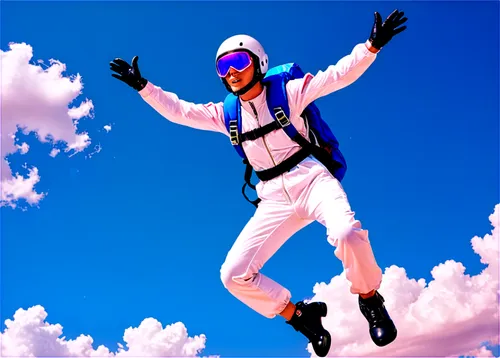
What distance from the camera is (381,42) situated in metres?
6.65

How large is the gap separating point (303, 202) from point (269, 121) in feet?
3.63

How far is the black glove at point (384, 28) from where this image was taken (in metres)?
6.62

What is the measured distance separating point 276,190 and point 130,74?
2.44 m

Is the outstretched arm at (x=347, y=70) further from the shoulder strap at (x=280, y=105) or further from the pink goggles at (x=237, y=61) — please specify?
the pink goggles at (x=237, y=61)

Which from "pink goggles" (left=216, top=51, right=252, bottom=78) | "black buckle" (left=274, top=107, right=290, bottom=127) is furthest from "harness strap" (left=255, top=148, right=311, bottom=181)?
"pink goggles" (left=216, top=51, right=252, bottom=78)

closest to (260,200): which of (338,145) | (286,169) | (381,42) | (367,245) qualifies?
(286,169)

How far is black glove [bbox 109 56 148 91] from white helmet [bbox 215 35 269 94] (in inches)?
41.1

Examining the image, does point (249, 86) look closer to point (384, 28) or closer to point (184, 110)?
point (184, 110)

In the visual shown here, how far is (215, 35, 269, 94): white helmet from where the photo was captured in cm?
717

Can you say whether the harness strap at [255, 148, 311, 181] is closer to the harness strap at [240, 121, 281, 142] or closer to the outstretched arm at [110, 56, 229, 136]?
the harness strap at [240, 121, 281, 142]

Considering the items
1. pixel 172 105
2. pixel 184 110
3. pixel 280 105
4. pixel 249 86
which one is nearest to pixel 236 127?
pixel 249 86

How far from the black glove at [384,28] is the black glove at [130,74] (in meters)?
2.97

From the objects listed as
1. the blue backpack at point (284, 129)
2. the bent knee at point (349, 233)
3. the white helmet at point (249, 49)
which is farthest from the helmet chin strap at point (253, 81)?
the bent knee at point (349, 233)

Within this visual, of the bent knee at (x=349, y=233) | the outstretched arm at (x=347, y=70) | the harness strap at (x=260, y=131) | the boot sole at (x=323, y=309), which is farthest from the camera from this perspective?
the boot sole at (x=323, y=309)
